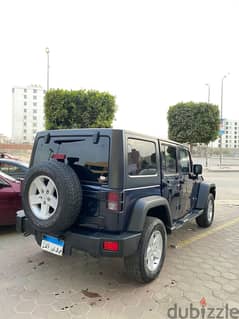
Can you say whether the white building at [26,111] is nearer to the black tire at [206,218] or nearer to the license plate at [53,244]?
the black tire at [206,218]

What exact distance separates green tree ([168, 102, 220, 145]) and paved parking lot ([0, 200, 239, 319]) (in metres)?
20.6

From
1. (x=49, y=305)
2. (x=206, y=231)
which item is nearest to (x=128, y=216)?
(x=49, y=305)

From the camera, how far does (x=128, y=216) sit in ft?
9.39

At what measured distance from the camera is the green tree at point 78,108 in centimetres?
1822

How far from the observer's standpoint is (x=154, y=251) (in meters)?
3.25

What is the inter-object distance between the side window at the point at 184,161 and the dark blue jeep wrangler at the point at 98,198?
126 centimetres

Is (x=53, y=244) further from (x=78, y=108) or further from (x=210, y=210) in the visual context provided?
(x=78, y=108)

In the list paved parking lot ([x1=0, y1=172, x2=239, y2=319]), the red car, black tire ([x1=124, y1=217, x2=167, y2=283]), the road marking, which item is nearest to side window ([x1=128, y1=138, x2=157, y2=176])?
black tire ([x1=124, y1=217, x2=167, y2=283])

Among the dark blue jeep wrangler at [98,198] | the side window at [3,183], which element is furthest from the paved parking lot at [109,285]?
the side window at [3,183]

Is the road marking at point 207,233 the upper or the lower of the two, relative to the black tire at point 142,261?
lower

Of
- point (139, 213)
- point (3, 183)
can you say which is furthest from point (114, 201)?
point (3, 183)

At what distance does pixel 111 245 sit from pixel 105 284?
29.2 inches

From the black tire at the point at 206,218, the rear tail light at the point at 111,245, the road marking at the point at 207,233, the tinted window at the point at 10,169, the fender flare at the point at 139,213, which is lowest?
the road marking at the point at 207,233

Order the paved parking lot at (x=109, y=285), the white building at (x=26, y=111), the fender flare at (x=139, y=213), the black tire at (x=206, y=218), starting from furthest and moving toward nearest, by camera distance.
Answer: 1. the white building at (x=26, y=111)
2. the black tire at (x=206, y=218)
3. the fender flare at (x=139, y=213)
4. the paved parking lot at (x=109, y=285)
